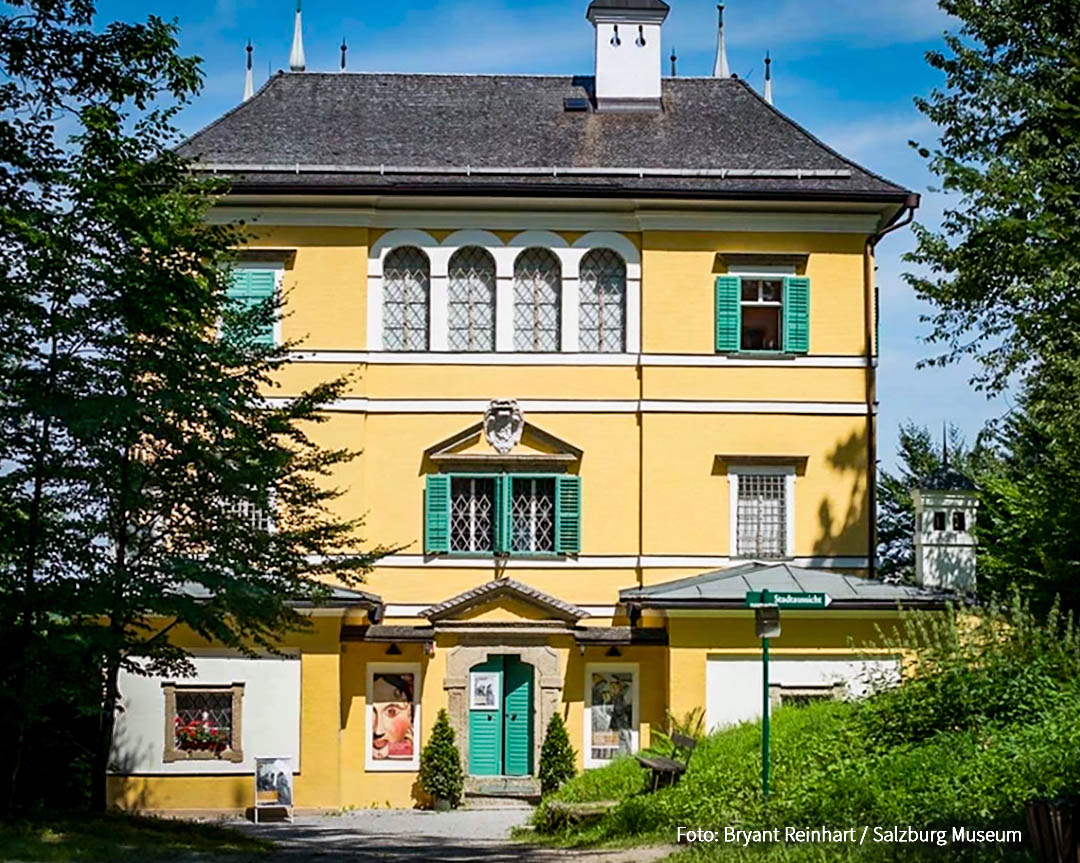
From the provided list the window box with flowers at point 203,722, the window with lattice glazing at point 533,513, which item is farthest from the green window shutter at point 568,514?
the window box with flowers at point 203,722

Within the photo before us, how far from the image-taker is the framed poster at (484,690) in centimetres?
3025

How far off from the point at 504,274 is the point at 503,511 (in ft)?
13.4

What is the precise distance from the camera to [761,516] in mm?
31000

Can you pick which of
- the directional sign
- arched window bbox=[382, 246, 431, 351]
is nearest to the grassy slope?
the directional sign

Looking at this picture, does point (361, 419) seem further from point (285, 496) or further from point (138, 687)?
point (285, 496)

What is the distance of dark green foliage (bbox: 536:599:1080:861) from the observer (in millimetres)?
14789

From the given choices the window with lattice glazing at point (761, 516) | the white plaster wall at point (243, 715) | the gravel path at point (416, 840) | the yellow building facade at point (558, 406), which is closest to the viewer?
the gravel path at point (416, 840)

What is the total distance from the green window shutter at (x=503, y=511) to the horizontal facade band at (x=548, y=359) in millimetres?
2012

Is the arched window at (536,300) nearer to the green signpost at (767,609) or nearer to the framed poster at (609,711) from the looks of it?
the framed poster at (609,711)

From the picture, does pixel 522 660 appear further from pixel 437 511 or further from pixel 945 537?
pixel 945 537

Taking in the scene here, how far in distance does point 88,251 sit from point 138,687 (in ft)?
35.8

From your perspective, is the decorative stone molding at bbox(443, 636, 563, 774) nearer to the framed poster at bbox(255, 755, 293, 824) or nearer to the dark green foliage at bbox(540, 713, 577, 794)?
the dark green foliage at bbox(540, 713, 577, 794)

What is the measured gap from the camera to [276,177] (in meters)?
31.3

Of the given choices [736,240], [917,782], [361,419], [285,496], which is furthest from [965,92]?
[917,782]
